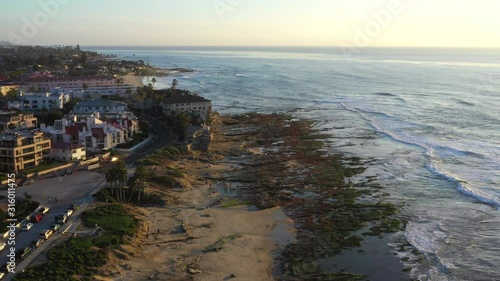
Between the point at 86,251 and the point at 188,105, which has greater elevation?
the point at 188,105

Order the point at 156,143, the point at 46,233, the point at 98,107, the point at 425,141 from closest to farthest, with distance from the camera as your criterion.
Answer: the point at 46,233, the point at 156,143, the point at 425,141, the point at 98,107

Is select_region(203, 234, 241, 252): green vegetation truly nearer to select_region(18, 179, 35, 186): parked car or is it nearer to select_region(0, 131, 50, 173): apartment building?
select_region(18, 179, 35, 186): parked car

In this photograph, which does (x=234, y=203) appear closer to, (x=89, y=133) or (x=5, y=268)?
(x=5, y=268)

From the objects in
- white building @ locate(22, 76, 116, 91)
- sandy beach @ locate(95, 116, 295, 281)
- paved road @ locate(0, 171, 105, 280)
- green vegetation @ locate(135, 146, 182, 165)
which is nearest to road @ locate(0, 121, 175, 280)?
paved road @ locate(0, 171, 105, 280)

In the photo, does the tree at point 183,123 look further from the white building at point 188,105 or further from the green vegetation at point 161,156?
the white building at point 188,105

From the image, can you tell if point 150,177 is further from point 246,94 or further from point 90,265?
point 246,94

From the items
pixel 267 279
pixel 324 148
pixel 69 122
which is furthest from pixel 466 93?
pixel 267 279

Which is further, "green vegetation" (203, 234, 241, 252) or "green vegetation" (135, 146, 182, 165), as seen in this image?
"green vegetation" (135, 146, 182, 165)

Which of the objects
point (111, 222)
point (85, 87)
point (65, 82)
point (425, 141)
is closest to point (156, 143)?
point (111, 222)
